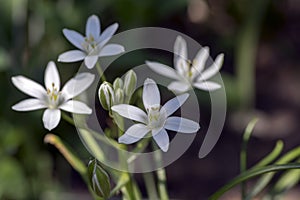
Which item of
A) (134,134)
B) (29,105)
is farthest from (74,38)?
(134,134)

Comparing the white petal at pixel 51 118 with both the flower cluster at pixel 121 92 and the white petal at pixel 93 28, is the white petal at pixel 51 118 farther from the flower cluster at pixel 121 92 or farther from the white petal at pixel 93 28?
the white petal at pixel 93 28

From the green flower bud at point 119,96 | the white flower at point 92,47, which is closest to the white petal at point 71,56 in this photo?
the white flower at point 92,47

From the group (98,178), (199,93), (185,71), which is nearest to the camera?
(98,178)

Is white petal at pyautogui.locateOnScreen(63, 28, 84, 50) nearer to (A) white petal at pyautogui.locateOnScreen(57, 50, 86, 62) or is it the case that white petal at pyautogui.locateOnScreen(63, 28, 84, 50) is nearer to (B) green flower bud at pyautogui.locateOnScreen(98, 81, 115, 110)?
(A) white petal at pyautogui.locateOnScreen(57, 50, 86, 62)

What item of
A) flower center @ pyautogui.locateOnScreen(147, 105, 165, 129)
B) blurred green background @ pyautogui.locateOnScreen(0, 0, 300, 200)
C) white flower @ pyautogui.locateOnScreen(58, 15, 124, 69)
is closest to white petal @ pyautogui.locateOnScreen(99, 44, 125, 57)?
white flower @ pyautogui.locateOnScreen(58, 15, 124, 69)

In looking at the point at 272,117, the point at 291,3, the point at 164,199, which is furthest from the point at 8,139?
the point at 291,3

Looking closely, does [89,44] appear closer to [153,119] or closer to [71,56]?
[71,56]

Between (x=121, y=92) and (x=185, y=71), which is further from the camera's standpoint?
(x=185, y=71)

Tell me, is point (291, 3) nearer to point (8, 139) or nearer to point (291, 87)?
point (291, 87)
